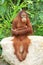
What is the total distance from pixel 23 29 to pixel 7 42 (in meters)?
0.39

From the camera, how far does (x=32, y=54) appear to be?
438 cm

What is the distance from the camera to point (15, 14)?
A: 223 inches

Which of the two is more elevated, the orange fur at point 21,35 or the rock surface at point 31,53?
the orange fur at point 21,35

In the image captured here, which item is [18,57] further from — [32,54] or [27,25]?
[27,25]

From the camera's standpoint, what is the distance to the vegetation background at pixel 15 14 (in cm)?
559

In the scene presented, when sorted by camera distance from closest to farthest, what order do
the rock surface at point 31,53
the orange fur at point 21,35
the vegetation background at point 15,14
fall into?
the orange fur at point 21,35, the rock surface at point 31,53, the vegetation background at point 15,14

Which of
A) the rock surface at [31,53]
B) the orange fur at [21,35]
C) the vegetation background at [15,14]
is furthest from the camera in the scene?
the vegetation background at [15,14]

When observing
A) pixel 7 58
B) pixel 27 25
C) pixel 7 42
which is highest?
pixel 27 25

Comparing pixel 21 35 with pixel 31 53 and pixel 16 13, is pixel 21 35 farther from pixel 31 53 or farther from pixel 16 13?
pixel 16 13

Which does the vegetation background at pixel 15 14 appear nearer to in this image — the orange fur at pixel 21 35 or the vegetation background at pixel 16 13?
the vegetation background at pixel 16 13

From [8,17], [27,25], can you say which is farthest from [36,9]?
[27,25]

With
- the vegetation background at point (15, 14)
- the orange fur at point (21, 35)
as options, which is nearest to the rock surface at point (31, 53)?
the orange fur at point (21, 35)

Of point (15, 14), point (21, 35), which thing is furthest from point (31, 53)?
point (15, 14)

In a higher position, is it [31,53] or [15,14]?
[15,14]
